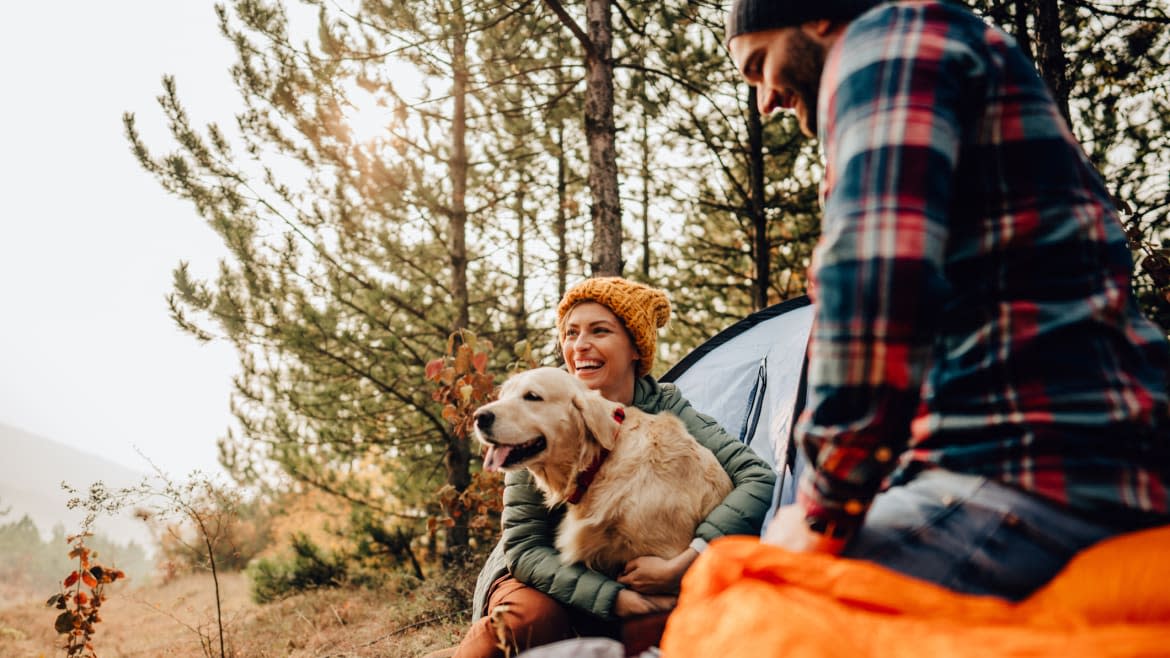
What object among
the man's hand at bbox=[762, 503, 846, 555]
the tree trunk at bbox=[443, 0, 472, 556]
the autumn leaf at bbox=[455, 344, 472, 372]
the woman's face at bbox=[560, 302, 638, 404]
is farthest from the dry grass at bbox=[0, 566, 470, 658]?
the man's hand at bbox=[762, 503, 846, 555]

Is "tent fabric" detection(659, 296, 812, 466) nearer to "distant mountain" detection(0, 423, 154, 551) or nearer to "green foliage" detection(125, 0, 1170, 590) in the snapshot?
"green foliage" detection(125, 0, 1170, 590)

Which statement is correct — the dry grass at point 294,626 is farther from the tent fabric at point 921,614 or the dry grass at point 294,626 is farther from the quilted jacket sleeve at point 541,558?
the tent fabric at point 921,614

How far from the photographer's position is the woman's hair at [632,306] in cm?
274

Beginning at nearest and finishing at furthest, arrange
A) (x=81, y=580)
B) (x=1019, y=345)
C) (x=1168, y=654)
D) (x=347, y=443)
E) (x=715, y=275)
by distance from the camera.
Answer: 1. (x=1168, y=654)
2. (x=1019, y=345)
3. (x=81, y=580)
4. (x=347, y=443)
5. (x=715, y=275)

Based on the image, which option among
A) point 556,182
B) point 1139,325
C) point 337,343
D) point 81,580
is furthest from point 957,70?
point 556,182

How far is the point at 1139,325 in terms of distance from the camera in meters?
0.90

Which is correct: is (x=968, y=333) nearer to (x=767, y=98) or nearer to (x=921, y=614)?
(x=921, y=614)

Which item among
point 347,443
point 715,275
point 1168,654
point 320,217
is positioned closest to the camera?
point 1168,654

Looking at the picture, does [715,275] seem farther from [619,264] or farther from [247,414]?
[247,414]

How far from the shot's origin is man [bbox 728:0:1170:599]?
0.80 meters

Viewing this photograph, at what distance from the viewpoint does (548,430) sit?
2.33 metres

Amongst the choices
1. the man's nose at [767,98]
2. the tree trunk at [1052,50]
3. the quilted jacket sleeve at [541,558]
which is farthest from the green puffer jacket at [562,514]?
the tree trunk at [1052,50]

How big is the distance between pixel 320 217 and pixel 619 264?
388 centimetres

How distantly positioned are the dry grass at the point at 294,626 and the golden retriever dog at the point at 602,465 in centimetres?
217
